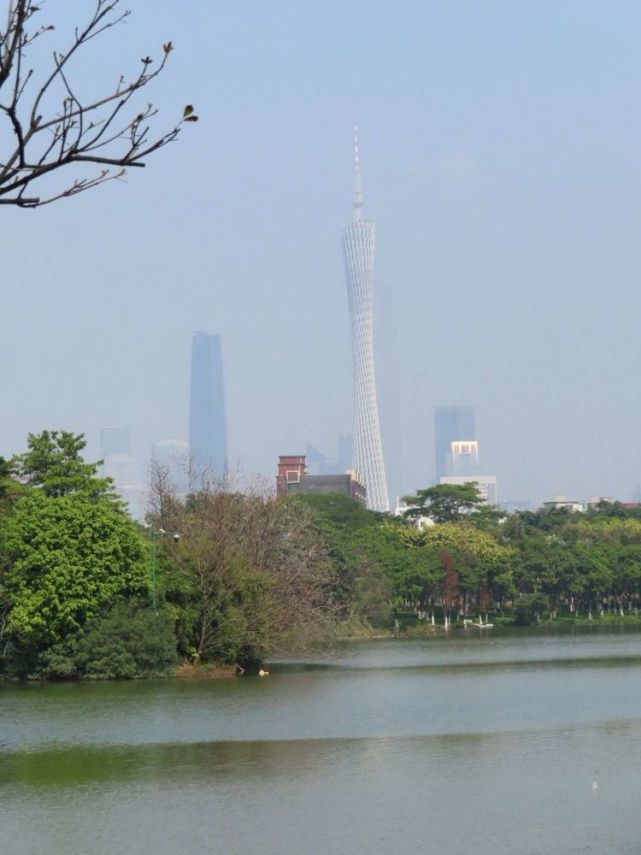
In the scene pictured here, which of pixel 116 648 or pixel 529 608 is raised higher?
pixel 529 608

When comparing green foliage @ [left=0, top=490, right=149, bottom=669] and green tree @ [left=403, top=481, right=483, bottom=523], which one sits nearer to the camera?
green foliage @ [left=0, top=490, right=149, bottom=669]

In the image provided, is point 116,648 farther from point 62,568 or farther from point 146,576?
point 62,568

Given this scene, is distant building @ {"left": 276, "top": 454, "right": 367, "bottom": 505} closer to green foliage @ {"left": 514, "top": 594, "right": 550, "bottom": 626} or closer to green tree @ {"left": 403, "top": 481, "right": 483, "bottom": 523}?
green tree @ {"left": 403, "top": 481, "right": 483, "bottom": 523}

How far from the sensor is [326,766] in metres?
23.9

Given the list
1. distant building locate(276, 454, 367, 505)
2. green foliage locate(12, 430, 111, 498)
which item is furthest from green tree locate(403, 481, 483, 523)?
green foliage locate(12, 430, 111, 498)

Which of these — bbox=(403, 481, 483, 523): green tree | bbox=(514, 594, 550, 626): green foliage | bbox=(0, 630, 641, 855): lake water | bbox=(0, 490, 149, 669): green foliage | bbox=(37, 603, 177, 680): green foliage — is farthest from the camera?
bbox=(403, 481, 483, 523): green tree

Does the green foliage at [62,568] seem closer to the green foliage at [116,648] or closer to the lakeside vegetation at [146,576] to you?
the lakeside vegetation at [146,576]

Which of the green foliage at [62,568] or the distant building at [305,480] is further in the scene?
the distant building at [305,480]

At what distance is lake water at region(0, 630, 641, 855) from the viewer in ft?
58.9

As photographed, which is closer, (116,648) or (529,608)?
(116,648)

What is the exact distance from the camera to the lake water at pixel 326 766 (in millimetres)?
17938

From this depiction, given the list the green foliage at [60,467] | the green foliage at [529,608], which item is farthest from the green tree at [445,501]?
the green foliage at [60,467]

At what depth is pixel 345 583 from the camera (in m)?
69.8

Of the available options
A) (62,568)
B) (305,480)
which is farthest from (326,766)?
(305,480)
